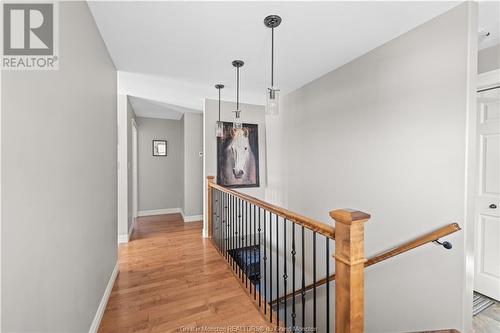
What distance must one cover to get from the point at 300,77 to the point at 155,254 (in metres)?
3.14

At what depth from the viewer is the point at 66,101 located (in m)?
1.25

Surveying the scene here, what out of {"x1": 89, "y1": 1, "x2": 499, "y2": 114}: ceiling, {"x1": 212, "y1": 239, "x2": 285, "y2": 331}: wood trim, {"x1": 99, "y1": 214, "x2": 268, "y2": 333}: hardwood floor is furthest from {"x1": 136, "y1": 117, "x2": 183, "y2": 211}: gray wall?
{"x1": 212, "y1": 239, "x2": 285, "y2": 331}: wood trim

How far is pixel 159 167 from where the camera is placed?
5559mm

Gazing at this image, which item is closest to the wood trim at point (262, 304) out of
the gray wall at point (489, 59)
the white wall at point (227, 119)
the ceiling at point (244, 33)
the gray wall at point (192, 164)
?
the white wall at point (227, 119)

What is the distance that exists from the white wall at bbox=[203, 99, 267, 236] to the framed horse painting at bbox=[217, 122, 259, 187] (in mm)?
87

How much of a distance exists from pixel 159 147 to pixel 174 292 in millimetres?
4077

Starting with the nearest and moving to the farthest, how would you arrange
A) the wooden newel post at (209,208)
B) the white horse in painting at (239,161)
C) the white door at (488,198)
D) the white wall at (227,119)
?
the white door at (488,198) < the wooden newel post at (209,208) < the white wall at (227,119) < the white horse in painting at (239,161)

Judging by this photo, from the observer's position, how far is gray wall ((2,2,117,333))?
827 millimetres

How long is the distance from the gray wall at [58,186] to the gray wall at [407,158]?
2.49m

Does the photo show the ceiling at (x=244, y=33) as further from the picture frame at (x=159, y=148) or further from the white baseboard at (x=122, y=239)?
the picture frame at (x=159, y=148)

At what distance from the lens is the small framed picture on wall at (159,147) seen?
18.0 ft

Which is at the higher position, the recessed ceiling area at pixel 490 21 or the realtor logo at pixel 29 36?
the recessed ceiling area at pixel 490 21

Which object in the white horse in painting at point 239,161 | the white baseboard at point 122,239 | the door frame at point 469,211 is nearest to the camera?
the door frame at point 469,211

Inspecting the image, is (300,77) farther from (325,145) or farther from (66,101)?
(66,101)
